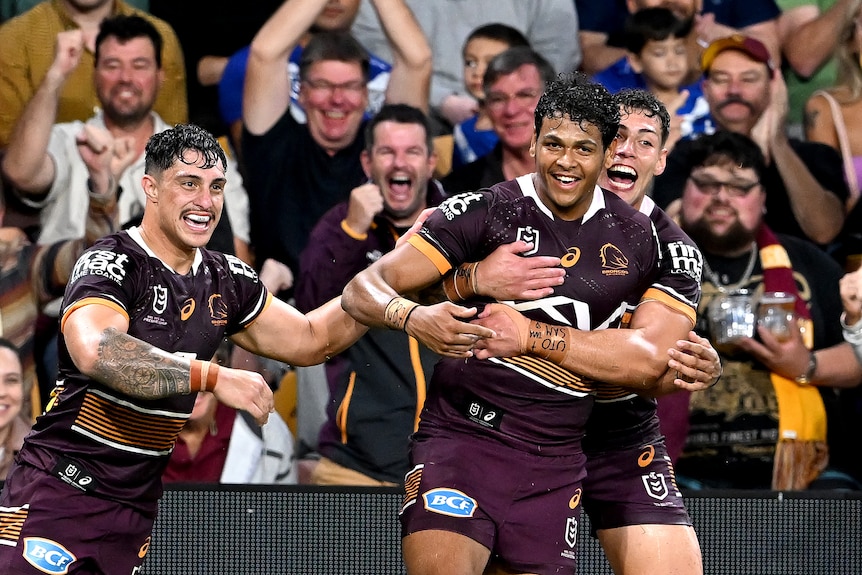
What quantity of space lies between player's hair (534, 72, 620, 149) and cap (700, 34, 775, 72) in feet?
8.81

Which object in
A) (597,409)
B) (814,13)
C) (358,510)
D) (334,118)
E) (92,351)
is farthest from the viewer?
(814,13)

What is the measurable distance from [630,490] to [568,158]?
1194 millimetres

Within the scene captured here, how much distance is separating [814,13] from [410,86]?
7.43 ft

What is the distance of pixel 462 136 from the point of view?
6723 millimetres

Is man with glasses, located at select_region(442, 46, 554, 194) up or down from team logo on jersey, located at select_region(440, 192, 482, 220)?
up

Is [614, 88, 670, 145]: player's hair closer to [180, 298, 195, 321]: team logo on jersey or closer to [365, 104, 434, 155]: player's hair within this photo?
[365, 104, 434, 155]: player's hair

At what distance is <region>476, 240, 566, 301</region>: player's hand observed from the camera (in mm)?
4012

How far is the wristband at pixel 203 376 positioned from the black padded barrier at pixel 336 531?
6.73 ft

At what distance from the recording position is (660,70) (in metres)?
6.73

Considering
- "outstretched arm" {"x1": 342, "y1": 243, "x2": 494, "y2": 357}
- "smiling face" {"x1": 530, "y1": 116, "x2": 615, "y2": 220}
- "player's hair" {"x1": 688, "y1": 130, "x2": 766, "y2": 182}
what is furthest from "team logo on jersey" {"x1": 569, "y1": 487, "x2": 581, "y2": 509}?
"player's hair" {"x1": 688, "y1": 130, "x2": 766, "y2": 182}

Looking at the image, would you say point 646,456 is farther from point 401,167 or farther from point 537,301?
point 401,167

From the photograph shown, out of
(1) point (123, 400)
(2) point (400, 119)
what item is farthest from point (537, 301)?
(2) point (400, 119)

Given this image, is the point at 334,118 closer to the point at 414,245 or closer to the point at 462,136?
the point at 462,136

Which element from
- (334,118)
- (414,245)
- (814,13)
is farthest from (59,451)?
(814,13)
